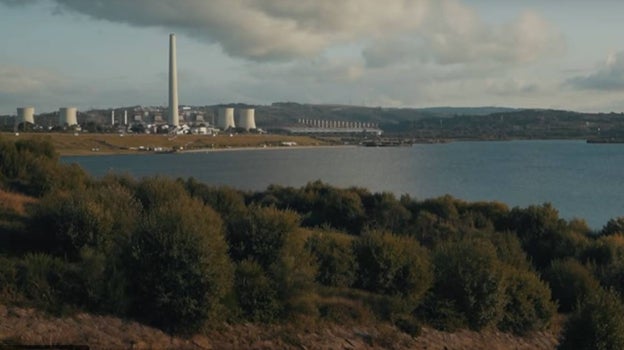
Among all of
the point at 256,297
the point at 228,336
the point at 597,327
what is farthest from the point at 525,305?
the point at 228,336

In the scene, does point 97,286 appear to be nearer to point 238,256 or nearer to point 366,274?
point 238,256

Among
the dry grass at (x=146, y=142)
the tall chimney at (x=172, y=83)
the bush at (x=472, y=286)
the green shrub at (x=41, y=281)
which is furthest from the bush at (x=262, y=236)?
the tall chimney at (x=172, y=83)

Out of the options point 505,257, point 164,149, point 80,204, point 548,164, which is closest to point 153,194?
point 80,204

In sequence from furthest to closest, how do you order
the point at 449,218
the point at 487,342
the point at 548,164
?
the point at 548,164 < the point at 449,218 < the point at 487,342

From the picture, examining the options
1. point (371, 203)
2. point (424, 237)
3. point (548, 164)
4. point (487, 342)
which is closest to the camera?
point (487, 342)

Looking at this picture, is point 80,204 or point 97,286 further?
point 80,204

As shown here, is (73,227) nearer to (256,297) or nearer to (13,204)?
(256,297)
